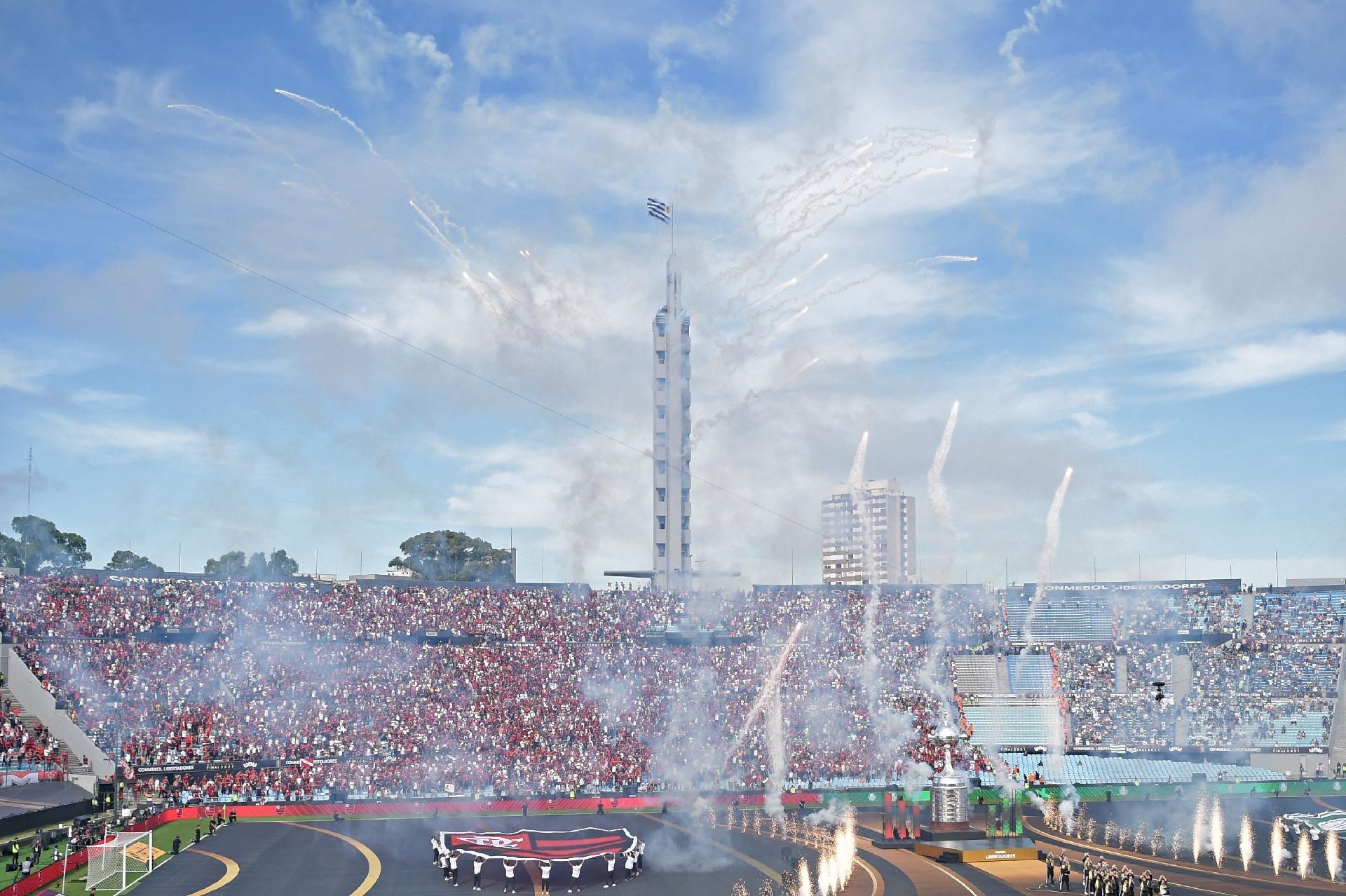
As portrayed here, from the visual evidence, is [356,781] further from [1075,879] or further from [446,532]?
[446,532]

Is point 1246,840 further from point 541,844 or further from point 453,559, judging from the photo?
point 453,559

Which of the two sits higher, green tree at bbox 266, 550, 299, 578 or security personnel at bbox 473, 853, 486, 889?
green tree at bbox 266, 550, 299, 578

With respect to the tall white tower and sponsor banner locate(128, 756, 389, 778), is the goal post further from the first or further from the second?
the tall white tower

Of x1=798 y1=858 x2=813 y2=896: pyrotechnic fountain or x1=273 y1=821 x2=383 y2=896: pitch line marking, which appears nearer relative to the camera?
x1=798 y1=858 x2=813 y2=896: pyrotechnic fountain

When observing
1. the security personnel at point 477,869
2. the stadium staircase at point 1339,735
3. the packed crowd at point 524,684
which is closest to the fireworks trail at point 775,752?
the packed crowd at point 524,684

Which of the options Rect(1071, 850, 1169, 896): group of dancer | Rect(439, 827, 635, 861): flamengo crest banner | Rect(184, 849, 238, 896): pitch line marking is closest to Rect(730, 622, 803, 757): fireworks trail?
Rect(439, 827, 635, 861): flamengo crest banner

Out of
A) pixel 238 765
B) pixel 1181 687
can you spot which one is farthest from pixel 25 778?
pixel 1181 687

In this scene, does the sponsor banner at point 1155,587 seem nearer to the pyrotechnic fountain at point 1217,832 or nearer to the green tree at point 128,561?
the pyrotechnic fountain at point 1217,832

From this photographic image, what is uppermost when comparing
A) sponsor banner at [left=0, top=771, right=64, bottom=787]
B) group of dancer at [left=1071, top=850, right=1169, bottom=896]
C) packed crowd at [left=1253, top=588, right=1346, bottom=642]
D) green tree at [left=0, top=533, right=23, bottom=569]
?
green tree at [left=0, top=533, right=23, bottom=569]

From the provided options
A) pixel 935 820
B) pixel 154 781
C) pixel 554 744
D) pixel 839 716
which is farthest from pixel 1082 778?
pixel 154 781
